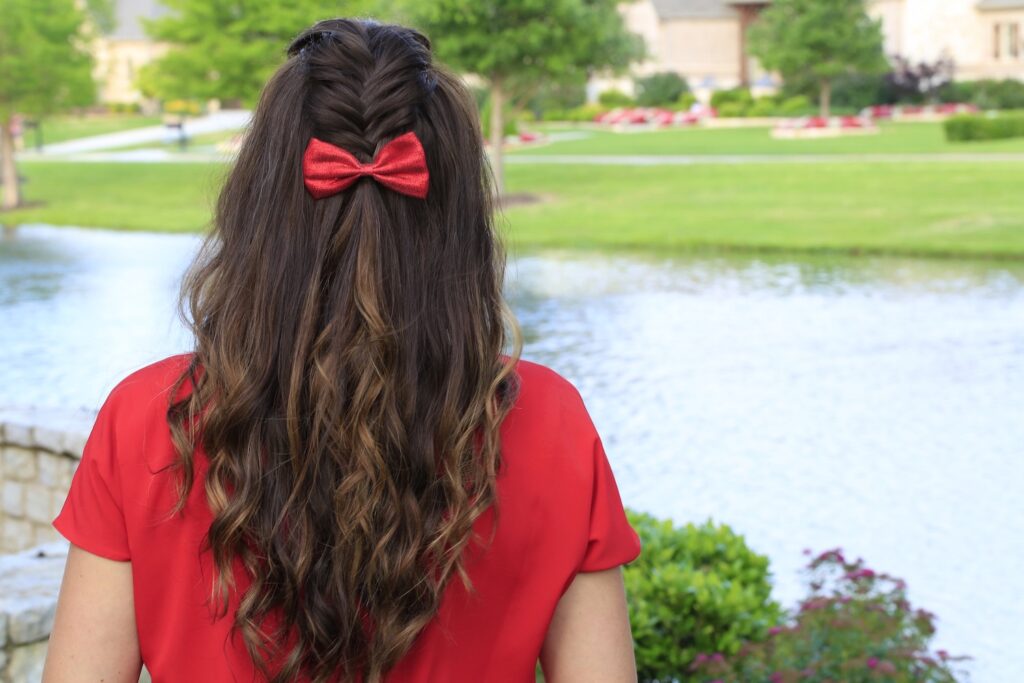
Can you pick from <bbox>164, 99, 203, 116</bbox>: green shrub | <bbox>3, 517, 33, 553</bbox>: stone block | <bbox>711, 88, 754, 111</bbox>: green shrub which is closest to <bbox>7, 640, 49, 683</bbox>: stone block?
<bbox>3, 517, 33, 553</bbox>: stone block

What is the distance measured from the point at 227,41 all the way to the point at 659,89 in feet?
118

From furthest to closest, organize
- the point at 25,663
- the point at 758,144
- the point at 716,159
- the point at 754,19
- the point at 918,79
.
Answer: the point at 754,19, the point at 918,79, the point at 758,144, the point at 716,159, the point at 25,663

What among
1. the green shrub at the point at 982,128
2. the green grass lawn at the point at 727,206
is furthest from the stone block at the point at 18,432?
the green shrub at the point at 982,128

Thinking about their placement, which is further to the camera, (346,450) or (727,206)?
(727,206)

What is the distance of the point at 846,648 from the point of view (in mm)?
4168

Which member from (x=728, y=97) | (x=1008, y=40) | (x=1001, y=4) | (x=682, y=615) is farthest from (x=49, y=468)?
(x=1001, y=4)

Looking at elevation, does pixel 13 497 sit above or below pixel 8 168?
below

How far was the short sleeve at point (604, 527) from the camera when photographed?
154 centimetres

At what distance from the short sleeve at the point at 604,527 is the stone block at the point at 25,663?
2.97 metres

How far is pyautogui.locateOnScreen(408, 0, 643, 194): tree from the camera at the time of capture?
2323cm

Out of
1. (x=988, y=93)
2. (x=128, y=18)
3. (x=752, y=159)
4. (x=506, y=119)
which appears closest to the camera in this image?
(x=752, y=159)

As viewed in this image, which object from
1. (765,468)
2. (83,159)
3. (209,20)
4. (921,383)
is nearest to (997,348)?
(921,383)

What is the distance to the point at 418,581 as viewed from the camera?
1.54 meters

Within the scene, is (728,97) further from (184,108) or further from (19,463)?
(19,463)
